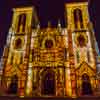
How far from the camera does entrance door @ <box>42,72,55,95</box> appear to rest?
74.1ft

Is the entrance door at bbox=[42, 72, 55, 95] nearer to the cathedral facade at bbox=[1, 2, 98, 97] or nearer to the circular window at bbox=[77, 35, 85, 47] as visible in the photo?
the cathedral facade at bbox=[1, 2, 98, 97]

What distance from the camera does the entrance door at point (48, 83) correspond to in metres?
22.6

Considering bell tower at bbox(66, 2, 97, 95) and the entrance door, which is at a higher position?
bell tower at bbox(66, 2, 97, 95)

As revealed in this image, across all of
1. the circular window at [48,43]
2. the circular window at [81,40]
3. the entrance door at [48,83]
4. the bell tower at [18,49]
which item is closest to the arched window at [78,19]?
the circular window at [81,40]

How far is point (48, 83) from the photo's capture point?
23.2 metres

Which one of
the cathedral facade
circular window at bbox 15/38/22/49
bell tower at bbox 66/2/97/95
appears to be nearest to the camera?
the cathedral facade

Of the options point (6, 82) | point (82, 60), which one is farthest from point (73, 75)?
point (6, 82)

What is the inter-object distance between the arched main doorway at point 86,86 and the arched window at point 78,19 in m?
7.06

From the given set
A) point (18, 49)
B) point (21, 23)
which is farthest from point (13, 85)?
point (21, 23)

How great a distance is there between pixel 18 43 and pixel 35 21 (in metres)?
6.09

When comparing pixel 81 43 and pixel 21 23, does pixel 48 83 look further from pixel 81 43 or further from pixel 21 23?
pixel 21 23

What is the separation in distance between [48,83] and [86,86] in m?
3.97

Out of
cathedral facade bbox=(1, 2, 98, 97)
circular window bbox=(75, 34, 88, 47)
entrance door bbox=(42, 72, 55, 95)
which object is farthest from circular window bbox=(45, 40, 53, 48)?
entrance door bbox=(42, 72, 55, 95)

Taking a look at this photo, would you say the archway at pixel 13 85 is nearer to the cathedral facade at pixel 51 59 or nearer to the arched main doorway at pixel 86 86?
the cathedral facade at pixel 51 59
